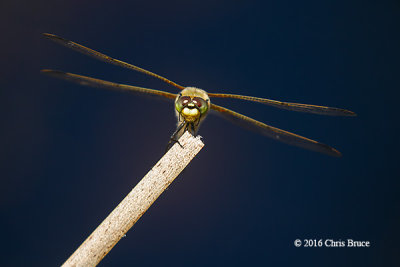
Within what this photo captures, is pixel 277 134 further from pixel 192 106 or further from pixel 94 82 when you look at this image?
pixel 94 82

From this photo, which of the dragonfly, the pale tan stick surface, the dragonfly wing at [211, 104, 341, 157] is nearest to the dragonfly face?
the dragonfly

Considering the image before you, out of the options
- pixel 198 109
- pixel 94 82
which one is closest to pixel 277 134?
pixel 198 109

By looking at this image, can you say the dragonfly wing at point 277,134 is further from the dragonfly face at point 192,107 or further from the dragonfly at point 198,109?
the dragonfly face at point 192,107

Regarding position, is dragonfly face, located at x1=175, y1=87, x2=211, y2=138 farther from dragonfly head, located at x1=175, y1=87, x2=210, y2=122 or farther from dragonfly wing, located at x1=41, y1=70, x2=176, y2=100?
dragonfly wing, located at x1=41, y1=70, x2=176, y2=100

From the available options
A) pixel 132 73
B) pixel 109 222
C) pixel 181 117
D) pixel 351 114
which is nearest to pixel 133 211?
pixel 109 222

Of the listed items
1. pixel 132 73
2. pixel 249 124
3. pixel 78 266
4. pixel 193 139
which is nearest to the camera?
pixel 78 266

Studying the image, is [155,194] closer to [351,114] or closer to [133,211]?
[133,211]
